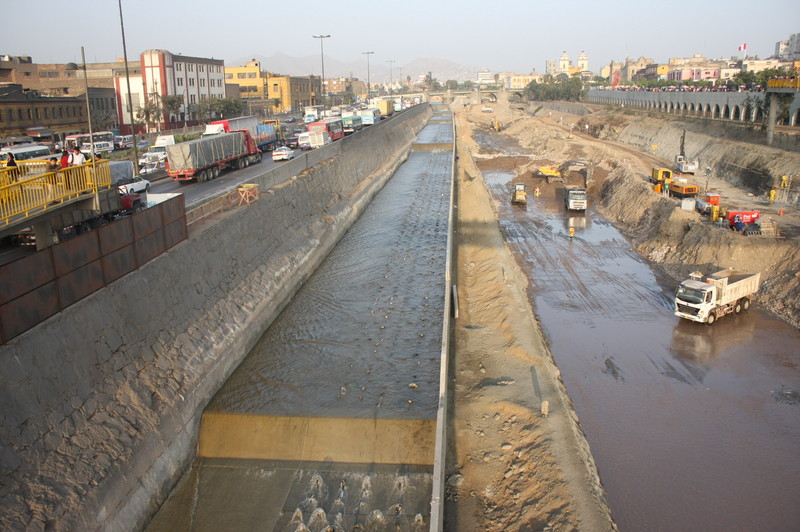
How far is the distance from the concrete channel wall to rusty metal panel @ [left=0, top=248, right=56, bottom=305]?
96 centimetres

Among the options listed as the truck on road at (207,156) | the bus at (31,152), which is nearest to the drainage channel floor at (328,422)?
the truck on road at (207,156)

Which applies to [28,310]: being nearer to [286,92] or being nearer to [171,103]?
[171,103]

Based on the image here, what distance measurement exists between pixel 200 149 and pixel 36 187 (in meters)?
26.8

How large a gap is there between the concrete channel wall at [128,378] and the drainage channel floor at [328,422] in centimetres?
89

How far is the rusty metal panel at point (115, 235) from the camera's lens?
1761cm

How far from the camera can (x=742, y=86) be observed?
94750 mm

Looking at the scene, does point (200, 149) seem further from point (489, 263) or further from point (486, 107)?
point (486, 107)

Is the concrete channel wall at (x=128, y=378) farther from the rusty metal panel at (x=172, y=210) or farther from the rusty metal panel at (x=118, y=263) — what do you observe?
the rusty metal panel at (x=172, y=210)

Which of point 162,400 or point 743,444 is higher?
point 162,400

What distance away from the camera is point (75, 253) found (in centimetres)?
1623

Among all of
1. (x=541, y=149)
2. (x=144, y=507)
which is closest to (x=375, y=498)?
(x=144, y=507)

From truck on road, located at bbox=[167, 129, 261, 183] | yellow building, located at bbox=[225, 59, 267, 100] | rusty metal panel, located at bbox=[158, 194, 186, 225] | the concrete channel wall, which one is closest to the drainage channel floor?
the concrete channel wall

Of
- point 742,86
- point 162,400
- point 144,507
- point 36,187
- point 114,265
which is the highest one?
point 742,86

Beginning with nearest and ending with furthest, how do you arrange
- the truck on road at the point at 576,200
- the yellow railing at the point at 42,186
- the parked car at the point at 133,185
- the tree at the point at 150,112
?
the yellow railing at the point at 42,186 < the parked car at the point at 133,185 < the truck on road at the point at 576,200 < the tree at the point at 150,112
